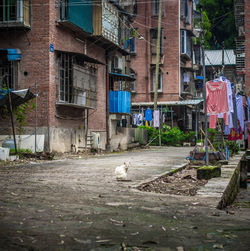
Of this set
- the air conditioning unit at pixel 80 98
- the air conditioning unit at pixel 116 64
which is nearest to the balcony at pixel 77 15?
the air conditioning unit at pixel 80 98

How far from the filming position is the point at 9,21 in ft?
54.4

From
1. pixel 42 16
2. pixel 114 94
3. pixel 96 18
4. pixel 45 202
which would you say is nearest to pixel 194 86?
pixel 114 94

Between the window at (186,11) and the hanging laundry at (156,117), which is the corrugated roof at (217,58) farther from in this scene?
the hanging laundry at (156,117)

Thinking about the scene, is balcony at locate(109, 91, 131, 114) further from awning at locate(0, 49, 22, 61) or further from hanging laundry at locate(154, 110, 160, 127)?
awning at locate(0, 49, 22, 61)

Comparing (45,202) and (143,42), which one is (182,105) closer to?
(143,42)

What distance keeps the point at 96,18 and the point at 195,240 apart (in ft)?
59.4

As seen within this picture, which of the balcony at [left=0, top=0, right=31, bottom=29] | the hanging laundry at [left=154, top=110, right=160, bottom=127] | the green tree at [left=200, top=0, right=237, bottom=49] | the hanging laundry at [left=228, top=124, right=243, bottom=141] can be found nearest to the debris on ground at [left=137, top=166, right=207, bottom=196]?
the balcony at [left=0, top=0, right=31, bottom=29]

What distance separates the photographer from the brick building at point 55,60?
→ 17.0m

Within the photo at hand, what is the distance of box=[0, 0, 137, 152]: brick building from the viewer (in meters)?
17.0

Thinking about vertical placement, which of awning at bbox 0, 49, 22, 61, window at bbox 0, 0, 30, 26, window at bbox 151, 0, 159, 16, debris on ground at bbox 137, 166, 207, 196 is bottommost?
debris on ground at bbox 137, 166, 207, 196

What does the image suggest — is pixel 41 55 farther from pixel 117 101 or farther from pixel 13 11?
pixel 117 101

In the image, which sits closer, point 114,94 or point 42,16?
point 42,16

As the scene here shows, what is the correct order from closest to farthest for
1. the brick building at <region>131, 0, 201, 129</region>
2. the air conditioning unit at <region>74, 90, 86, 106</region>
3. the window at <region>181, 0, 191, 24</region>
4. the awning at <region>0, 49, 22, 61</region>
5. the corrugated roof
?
1. the awning at <region>0, 49, 22, 61</region>
2. the air conditioning unit at <region>74, 90, 86, 106</region>
3. the brick building at <region>131, 0, 201, 129</region>
4. the window at <region>181, 0, 191, 24</region>
5. the corrugated roof

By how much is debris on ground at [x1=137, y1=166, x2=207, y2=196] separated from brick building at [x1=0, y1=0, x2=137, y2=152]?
23.8 ft
